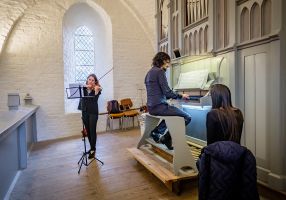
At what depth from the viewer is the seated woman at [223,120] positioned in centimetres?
170

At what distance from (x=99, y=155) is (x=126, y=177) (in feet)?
4.15

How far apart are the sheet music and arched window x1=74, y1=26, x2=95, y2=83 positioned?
145 inches

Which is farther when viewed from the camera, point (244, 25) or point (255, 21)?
point (244, 25)

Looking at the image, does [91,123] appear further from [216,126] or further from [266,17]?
[266,17]

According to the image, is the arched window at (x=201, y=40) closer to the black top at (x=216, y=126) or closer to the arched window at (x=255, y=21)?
the arched window at (x=255, y=21)

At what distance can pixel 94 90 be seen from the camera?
4.02 m

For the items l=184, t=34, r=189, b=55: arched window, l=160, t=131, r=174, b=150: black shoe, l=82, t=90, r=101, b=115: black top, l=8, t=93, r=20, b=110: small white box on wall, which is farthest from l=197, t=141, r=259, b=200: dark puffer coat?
l=8, t=93, r=20, b=110: small white box on wall

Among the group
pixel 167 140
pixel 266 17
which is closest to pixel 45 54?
pixel 167 140

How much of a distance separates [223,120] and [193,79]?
2.14 m

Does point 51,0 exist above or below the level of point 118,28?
above

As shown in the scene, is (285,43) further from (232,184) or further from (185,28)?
(185,28)

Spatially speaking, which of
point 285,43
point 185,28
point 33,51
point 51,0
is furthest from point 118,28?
point 285,43

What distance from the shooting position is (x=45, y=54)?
5.91m

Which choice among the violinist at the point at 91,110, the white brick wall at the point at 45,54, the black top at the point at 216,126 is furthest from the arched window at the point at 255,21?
the white brick wall at the point at 45,54
